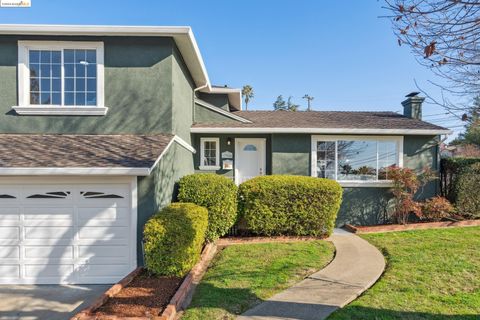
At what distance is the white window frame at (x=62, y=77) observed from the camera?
751 cm

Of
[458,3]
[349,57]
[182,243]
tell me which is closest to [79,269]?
[182,243]

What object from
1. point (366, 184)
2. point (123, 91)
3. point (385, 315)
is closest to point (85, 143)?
point (123, 91)

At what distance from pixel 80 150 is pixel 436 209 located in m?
11.1

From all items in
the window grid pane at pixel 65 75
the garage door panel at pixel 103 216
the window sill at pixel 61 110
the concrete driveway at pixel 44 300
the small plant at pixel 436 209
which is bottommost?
the concrete driveway at pixel 44 300

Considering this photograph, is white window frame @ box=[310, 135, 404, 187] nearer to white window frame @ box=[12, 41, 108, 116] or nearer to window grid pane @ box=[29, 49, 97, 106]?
white window frame @ box=[12, 41, 108, 116]

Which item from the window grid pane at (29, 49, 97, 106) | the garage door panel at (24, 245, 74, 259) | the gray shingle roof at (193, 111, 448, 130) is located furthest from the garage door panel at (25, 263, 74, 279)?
the gray shingle roof at (193, 111, 448, 130)

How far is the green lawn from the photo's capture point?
423cm

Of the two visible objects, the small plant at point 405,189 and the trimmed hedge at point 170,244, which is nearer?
the trimmed hedge at point 170,244

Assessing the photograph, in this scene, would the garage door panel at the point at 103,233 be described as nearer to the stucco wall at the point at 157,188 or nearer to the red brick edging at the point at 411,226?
the stucco wall at the point at 157,188

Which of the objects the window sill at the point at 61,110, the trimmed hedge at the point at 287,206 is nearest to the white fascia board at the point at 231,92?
the window sill at the point at 61,110

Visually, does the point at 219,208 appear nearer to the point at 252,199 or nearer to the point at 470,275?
the point at 252,199

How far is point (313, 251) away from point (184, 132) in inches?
212

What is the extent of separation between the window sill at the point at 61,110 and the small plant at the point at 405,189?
9.55 metres

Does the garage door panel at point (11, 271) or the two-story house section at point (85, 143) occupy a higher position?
the two-story house section at point (85, 143)
